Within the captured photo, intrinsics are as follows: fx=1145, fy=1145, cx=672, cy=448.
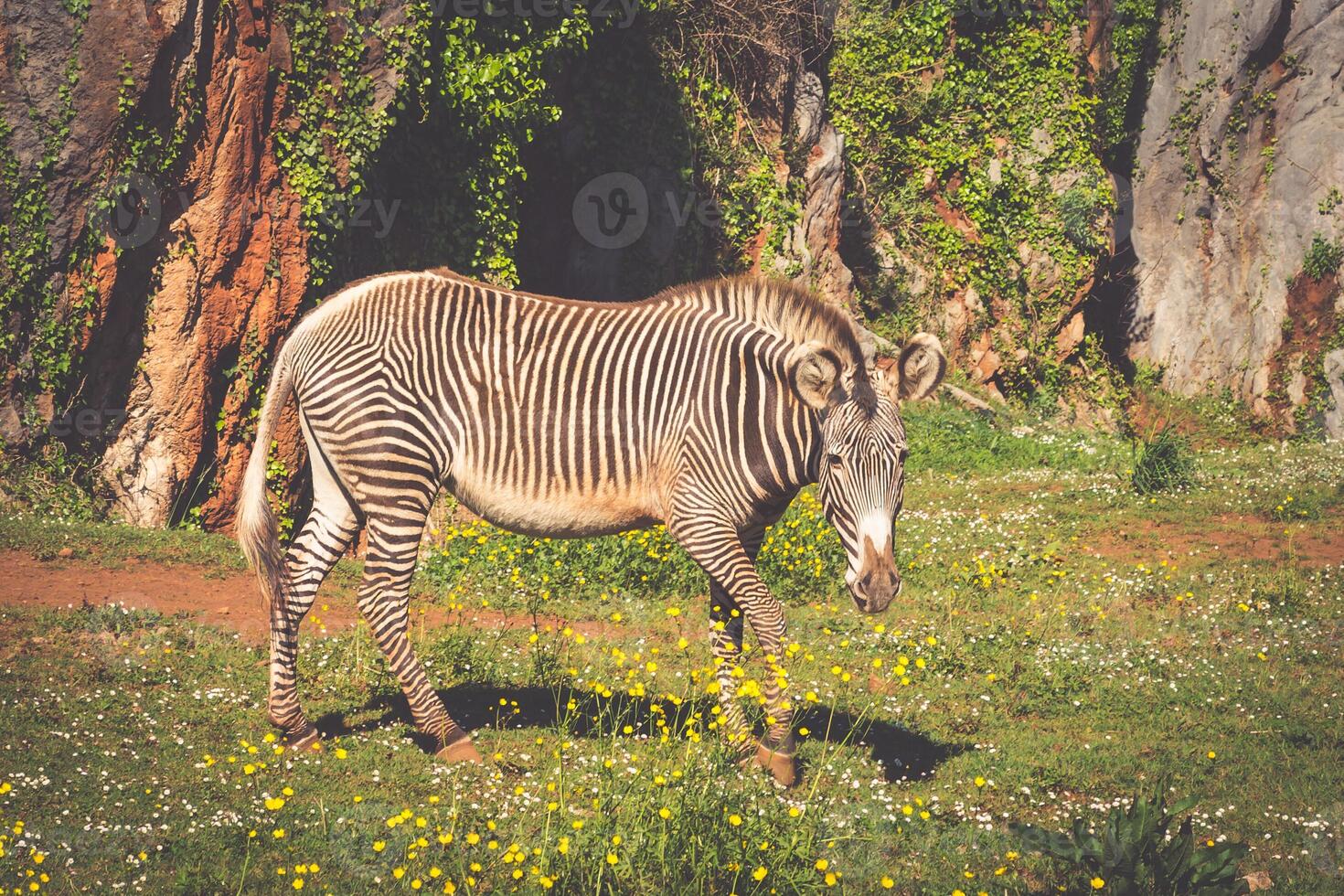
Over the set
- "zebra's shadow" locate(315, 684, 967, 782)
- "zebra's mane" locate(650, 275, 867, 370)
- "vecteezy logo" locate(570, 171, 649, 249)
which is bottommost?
"zebra's shadow" locate(315, 684, 967, 782)

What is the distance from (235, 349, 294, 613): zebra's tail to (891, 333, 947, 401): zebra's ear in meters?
3.88

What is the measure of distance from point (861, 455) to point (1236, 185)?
2010cm

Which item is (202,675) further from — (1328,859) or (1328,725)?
(1328,725)

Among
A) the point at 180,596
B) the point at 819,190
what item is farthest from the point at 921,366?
the point at 819,190

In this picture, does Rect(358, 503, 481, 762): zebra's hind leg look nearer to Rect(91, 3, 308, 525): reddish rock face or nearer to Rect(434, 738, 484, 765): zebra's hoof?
Rect(434, 738, 484, 765): zebra's hoof

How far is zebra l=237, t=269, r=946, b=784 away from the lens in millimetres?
6832

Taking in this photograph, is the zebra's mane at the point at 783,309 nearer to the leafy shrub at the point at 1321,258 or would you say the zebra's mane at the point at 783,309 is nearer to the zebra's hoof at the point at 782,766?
the zebra's hoof at the point at 782,766

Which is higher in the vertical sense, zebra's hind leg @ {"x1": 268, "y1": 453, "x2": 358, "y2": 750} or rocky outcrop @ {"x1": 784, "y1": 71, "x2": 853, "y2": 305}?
rocky outcrop @ {"x1": 784, "y1": 71, "x2": 853, "y2": 305}

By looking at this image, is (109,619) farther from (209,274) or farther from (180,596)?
(209,274)

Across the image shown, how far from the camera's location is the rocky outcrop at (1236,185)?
21.9m

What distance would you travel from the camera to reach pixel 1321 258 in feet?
72.2

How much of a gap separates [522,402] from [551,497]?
64 centimetres

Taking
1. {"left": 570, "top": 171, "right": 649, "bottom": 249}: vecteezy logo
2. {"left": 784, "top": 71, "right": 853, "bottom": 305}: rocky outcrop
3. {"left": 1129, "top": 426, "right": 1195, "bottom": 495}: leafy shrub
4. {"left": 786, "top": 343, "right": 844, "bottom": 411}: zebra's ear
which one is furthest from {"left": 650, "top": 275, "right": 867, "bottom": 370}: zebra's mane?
{"left": 784, "top": 71, "right": 853, "bottom": 305}: rocky outcrop

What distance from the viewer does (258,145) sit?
12141 millimetres
